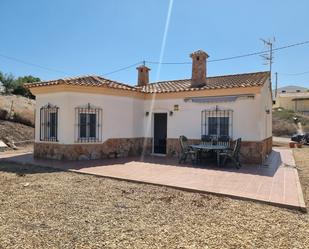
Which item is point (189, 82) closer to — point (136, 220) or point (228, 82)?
point (228, 82)

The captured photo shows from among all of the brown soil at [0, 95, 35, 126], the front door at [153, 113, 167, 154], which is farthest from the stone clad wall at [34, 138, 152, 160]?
the brown soil at [0, 95, 35, 126]

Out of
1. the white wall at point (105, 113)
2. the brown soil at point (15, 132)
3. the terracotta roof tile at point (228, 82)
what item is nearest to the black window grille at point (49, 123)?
the white wall at point (105, 113)

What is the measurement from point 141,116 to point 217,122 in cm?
427

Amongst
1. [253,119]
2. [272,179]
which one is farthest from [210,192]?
[253,119]

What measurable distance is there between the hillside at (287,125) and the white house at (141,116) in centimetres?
2390

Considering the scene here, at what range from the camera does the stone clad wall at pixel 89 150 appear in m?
13.1

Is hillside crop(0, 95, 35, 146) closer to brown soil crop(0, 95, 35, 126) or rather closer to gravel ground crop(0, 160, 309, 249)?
brown soil crop(0, 95, 35, 126)

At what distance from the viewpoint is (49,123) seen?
13.8 metres

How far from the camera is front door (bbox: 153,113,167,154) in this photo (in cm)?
1611

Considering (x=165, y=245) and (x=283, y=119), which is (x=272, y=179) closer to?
(x=165, y=245)

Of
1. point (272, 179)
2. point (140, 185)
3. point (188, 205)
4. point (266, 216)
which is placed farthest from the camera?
point (272, 179)

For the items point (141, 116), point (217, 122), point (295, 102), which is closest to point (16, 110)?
point (141, 116)

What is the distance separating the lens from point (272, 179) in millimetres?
9312

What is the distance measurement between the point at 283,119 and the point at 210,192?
117ft
